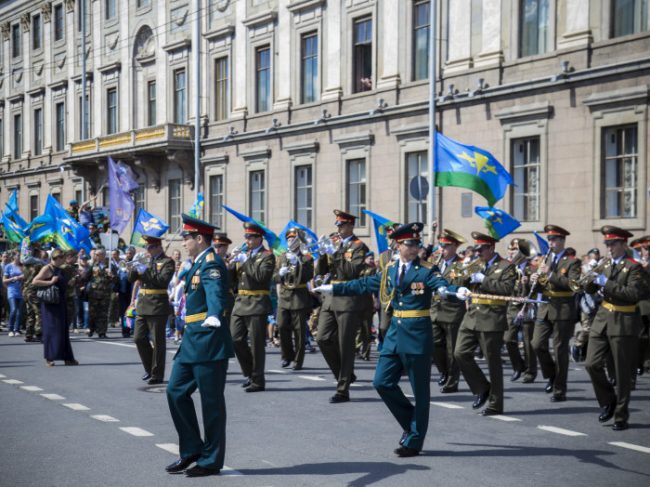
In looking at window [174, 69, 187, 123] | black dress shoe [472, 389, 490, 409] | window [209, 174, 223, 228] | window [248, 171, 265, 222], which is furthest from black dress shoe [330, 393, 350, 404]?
window [174, 69, 187, 123]

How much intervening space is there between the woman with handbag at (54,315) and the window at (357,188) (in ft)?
46.3

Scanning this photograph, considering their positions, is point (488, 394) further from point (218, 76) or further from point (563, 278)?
point (218, 76)

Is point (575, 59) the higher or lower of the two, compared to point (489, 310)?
higher

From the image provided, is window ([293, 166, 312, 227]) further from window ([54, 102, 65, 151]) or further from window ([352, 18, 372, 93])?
window ([54, 102, 65, 151])

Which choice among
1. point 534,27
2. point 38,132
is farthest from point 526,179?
point 38,132

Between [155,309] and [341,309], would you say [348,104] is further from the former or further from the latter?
[341,309]

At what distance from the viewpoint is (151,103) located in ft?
129

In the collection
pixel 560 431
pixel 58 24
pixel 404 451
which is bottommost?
pixel 560 431

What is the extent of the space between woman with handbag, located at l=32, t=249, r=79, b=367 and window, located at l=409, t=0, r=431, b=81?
13.8 m

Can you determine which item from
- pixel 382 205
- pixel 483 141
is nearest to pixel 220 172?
pixel 382 205

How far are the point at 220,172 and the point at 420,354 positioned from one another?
27306 mm

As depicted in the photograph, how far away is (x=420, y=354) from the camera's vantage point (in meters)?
8.42

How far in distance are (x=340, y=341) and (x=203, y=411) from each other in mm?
4087

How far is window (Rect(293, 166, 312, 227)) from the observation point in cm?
3095
